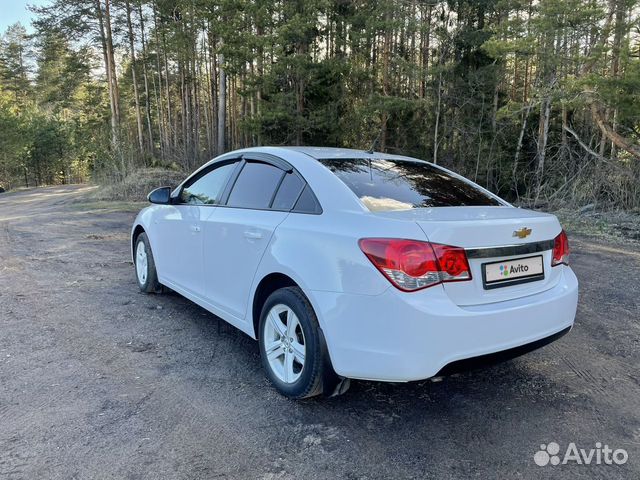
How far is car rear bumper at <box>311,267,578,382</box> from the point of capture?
2.32 meters

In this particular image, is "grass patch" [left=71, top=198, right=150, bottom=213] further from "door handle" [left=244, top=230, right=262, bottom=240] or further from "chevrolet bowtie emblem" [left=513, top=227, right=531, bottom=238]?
"chevrolet bowtie emblem" [left=513, top=227, right=531, bottom=238]

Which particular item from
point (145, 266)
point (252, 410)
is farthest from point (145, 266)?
point (252, 410)

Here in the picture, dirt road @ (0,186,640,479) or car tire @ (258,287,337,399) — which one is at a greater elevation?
car tire @ (258,287,337,399)

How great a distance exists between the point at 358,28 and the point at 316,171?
18870 mm

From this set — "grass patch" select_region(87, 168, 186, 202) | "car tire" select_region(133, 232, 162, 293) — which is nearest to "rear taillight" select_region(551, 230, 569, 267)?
"car tire" select_region(133, 232, 162, 293)

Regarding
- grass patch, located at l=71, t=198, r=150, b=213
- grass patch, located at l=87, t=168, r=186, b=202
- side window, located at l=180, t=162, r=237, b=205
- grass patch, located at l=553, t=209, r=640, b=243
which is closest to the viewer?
side window, located at l=180, t=162, r=237, b=205

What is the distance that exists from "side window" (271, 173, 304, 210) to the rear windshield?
249 millimetres

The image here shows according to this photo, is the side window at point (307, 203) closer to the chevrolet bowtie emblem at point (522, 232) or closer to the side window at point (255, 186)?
the side window at point (255, 186)

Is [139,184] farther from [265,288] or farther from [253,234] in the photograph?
[265,288]

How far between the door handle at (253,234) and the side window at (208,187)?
738 millimetres

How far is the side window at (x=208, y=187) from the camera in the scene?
396cm

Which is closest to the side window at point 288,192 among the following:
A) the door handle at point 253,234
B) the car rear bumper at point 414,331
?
the door handle at point 253,234

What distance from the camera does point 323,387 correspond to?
8.89 ft

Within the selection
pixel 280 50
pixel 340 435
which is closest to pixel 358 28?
pixel 280 50
